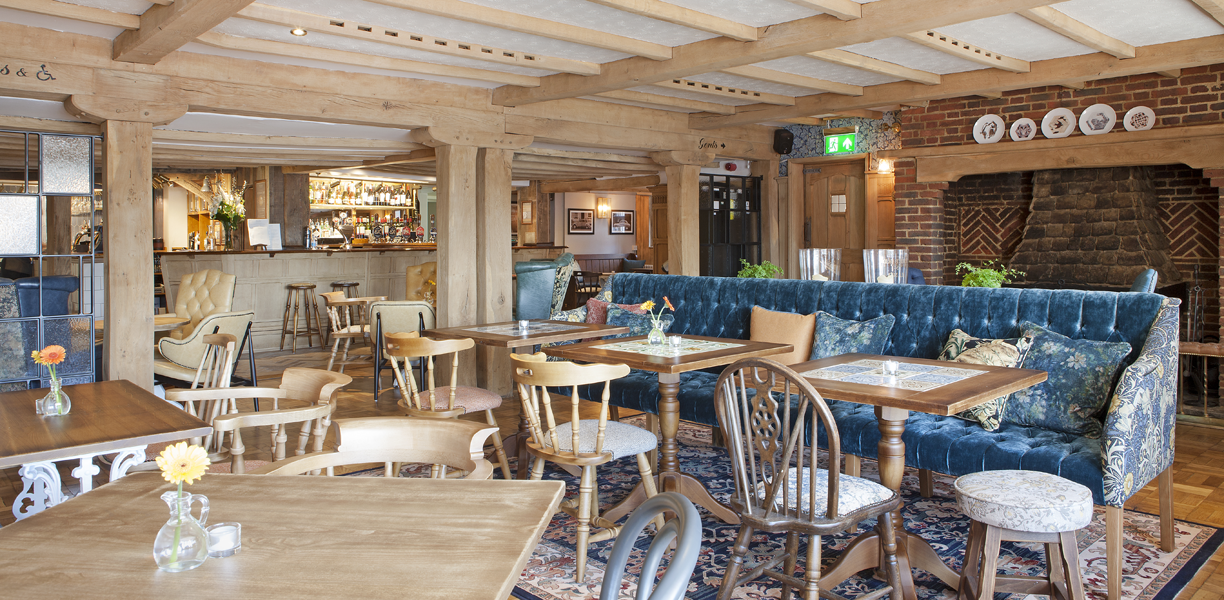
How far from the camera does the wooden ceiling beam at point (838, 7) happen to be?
3.93 metres

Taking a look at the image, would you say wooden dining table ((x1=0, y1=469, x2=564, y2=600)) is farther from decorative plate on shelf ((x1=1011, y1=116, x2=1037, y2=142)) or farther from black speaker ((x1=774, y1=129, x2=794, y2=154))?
black speaker ((x1=774, y1=129, x2=794, y2=154))

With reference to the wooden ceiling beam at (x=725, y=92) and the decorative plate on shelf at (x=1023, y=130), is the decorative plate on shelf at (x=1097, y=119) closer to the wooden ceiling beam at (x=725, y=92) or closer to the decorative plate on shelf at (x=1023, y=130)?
the decorative plate on shelf at (x=1023, y=130)

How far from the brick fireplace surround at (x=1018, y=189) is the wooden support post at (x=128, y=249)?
20.5 feet

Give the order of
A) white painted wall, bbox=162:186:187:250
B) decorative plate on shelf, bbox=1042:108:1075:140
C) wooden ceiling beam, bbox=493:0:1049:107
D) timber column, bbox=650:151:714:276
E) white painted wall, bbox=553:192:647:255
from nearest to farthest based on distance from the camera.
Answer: wooden ceiling beam, bbox=493:0:1049:107 → decorative plate on shelf, bbox=1042:108:1075:140 → timber column, bbox=650:151:714:276 → white painted wall, bbox=162:186:187:250 → white painted wall, bbox=553:192:647:255

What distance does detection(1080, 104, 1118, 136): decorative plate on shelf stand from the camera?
264 inches

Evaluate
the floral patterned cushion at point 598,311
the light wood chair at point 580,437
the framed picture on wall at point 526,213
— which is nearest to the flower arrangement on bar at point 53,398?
the light wood chair at point 580,437

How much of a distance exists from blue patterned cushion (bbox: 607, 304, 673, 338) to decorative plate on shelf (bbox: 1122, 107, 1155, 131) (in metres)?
3.94

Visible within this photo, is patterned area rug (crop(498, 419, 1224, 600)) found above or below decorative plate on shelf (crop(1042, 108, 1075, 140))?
below

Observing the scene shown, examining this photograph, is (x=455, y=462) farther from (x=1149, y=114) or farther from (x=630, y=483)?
(x=1149, y=114)

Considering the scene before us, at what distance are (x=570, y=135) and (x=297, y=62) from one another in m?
2.36

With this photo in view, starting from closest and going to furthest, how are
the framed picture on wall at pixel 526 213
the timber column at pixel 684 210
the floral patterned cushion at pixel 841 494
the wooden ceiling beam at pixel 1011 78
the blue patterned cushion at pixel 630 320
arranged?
the floral patterned cushion at pixel 841 494 → the wooden ceiling beam at pixel 1011 78 → the blue patterned cushion at pixel 630 320 → the timber column at pixel 684 210 → the framed picture on wall at pixel 526 213

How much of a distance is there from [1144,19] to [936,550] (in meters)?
3.48

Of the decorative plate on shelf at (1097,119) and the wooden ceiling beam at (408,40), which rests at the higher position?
the wooden ceiling beam at (408,40)

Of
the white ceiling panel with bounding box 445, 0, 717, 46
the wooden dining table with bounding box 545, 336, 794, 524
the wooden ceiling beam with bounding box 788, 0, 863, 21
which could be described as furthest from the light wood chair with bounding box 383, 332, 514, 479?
the wooden ceiling beam with bounding box 788, 0, 863, 21
